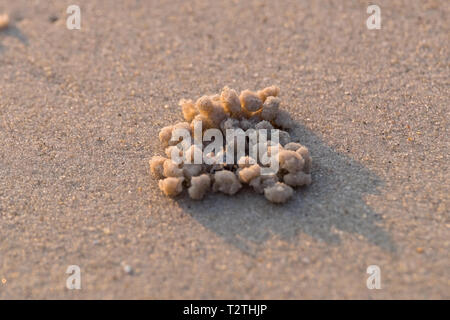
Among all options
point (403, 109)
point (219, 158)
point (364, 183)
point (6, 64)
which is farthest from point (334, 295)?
point (6, 64)

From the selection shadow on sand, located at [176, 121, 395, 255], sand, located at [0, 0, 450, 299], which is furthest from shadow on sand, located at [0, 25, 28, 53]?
shadow on sand, located at [176, 121, 395, 255]

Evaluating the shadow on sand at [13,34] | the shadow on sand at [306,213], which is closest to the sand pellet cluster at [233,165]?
the shadow on sand at [306,213]

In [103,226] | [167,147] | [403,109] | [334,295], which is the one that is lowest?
[334,295]

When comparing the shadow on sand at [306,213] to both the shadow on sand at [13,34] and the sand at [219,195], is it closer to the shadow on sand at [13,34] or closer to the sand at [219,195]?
the sand at [219,195]

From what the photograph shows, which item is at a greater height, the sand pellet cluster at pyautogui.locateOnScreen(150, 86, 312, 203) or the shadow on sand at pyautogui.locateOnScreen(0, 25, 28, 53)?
the shadow on sand at pyautogui.locateOnScreen(0, 25, 28, 53)

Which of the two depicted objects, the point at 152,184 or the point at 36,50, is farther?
the point at 36,50

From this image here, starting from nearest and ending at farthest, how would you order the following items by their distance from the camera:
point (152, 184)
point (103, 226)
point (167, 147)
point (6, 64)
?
point (103, 226) → point (152, 184) → point (167, 147) → point (6, 64)

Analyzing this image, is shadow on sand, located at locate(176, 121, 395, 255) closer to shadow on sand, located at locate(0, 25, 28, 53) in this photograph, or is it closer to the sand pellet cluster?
the sand pellet cluster

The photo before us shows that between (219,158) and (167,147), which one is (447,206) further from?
(167,147)
